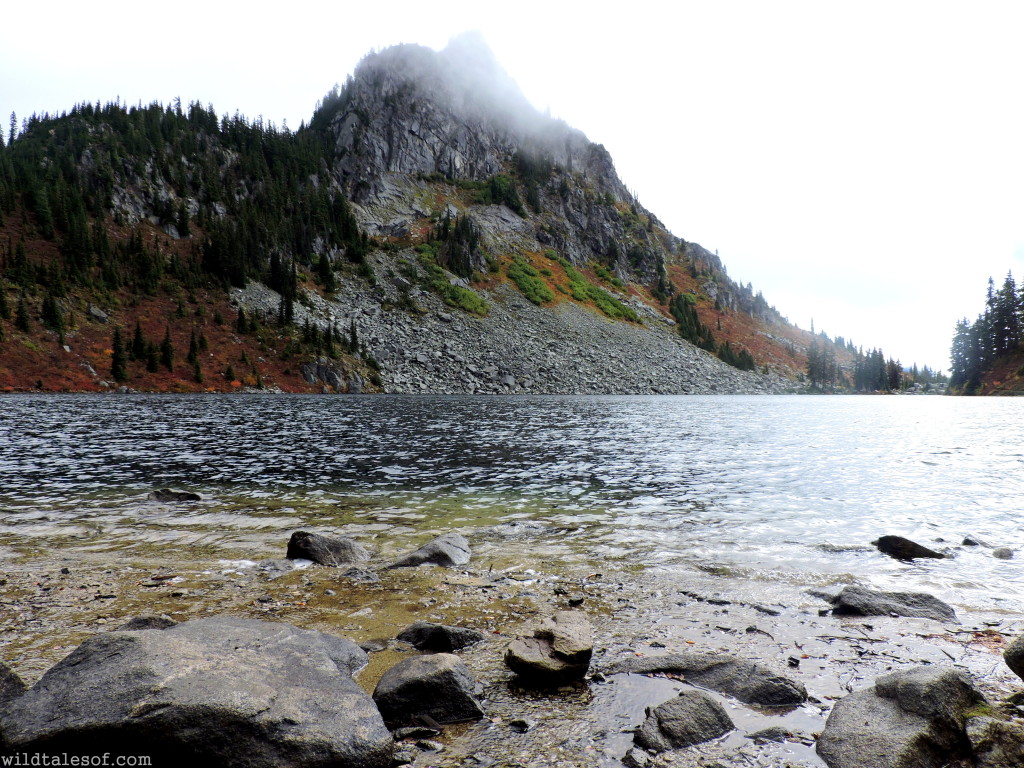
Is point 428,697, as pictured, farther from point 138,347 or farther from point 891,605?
point 138,347

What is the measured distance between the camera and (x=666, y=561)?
11578 mm

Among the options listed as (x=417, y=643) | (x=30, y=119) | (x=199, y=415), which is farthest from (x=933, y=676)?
(x=30, y=119)

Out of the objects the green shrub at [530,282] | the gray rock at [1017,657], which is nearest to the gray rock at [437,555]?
the gray rock at [1017,657]

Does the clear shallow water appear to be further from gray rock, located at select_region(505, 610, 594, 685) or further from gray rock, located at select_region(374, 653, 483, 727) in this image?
gray rock, located at select_region(374, 653, 483, 727)

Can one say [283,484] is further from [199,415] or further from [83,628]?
[199,415]

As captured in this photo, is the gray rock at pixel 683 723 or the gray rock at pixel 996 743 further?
the gray rock at pixel 683 723

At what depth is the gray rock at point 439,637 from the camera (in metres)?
7.31

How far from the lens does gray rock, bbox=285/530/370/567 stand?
11.4 meters

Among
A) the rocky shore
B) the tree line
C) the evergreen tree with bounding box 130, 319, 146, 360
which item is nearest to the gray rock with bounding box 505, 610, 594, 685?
the rocky shore

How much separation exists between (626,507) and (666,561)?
5463 mm

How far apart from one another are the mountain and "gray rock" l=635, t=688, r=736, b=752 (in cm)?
9754

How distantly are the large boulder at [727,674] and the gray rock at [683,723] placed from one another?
0.65 metres

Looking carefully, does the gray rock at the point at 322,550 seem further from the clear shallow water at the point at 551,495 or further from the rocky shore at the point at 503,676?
the rocky shore at the point at 503,676

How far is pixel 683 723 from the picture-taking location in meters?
5.22
